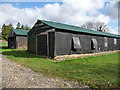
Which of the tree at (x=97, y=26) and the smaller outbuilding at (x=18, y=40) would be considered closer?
the smaller outbuilding at (x=18, y=40)

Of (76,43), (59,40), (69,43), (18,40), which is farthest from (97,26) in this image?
(59,40)

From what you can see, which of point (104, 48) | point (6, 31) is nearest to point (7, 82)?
point (104, 48)

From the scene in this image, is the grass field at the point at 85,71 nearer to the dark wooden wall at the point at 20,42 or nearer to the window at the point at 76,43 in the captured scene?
the window at the point at 76,43

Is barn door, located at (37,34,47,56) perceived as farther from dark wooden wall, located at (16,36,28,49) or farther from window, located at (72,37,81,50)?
dark wooden wall, located at (16,36,28,49)

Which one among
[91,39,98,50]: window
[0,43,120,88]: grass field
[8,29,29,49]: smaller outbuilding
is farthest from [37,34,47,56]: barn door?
[8,29,29,49]: smaller outbuilding

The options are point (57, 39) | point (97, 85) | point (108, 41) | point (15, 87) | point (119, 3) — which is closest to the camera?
point (15, 87)

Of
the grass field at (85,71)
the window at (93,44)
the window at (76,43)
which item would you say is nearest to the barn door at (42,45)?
the window at (76,43)

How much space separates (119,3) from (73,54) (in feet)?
20.4

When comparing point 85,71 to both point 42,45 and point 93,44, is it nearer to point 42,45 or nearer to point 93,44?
point 42,45

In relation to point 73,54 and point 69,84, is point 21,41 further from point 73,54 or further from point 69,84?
point 69,84

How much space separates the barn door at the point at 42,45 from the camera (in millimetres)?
10825

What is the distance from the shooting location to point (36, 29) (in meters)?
12.5

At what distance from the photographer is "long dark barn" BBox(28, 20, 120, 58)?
9898 millimetres

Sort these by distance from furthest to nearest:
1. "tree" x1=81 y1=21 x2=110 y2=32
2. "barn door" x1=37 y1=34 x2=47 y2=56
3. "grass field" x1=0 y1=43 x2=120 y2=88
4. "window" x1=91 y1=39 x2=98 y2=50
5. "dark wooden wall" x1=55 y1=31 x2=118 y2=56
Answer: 1. "tree" x1=81 y1=21 x2=110 y2=32
2. "window" x1=91 y1=39 x2=98 y2=50
3. "barn door" x1=37 y1=34 x2=47 y2=56
4. "dark wooden wall" x1=55 y1=31 x2=118 y2=56
5. "grass field" x1=0 y1=43 x2=120 y2=88
